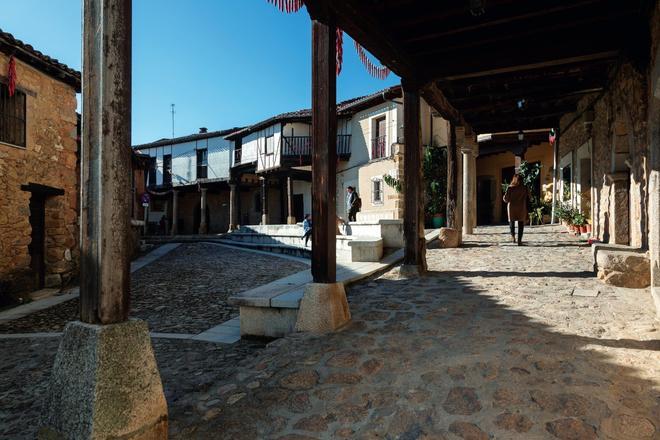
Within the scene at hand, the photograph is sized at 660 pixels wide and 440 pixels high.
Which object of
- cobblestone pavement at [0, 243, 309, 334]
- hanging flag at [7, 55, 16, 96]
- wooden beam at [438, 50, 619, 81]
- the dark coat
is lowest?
cobblestone pavement at [0, 243, 309, 334]

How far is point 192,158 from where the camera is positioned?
87.7 feet

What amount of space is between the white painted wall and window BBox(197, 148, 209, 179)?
8.3 inches

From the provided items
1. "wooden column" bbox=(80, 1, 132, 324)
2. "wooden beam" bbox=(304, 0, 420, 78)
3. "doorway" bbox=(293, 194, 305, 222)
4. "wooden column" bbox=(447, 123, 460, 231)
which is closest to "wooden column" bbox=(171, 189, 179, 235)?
"doorway" bbox=(293, 194, 305, 222)

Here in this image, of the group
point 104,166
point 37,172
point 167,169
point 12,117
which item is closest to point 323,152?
point 104,166

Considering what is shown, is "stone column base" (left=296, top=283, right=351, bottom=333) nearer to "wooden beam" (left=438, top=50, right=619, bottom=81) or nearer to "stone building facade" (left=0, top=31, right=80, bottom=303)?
"wooden beam" (left=438, top=50, right=619, bottom=81)

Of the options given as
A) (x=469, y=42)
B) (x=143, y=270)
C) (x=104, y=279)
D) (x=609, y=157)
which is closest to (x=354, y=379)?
(x=104, y=279)

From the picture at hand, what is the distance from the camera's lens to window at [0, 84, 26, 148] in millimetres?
8000

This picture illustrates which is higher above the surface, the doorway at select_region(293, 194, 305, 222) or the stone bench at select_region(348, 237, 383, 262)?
the doorway at select_region(293, 194, 305, 222)

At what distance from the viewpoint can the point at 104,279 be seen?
1.93 m

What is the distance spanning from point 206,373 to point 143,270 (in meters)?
7.81

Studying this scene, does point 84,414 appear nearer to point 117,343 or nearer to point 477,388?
point 117,343

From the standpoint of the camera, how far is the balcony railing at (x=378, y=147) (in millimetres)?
18339

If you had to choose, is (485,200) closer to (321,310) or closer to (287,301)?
(287,301)

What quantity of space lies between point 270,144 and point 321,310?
759 inches
